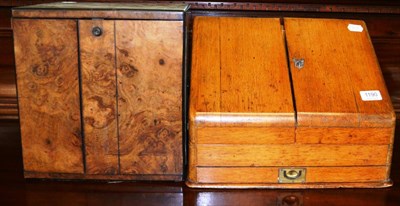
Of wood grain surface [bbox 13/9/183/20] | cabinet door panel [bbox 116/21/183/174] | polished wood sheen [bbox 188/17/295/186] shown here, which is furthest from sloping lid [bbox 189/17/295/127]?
wood grain surface [bbox 13/9/183/20]

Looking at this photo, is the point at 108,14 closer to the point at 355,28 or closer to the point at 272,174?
the point at 272,174

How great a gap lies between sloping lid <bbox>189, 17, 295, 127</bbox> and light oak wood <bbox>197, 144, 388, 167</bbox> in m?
0.10

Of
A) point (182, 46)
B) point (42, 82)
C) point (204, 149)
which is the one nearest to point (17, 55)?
point (42, 82)

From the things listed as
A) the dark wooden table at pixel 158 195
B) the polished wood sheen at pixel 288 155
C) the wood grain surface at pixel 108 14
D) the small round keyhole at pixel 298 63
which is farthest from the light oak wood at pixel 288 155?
the wood grain surface at pixel 108 14

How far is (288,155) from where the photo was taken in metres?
1.67

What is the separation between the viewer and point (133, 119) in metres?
1.71

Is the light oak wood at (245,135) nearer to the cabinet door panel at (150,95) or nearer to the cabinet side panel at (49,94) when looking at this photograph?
the cabinet door panel at (150,95)

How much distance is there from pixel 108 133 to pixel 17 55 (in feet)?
1.39

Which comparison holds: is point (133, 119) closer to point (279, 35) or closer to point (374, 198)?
point (279, 35)

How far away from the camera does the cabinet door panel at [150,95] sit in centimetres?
164

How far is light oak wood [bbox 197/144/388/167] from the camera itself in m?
1.66

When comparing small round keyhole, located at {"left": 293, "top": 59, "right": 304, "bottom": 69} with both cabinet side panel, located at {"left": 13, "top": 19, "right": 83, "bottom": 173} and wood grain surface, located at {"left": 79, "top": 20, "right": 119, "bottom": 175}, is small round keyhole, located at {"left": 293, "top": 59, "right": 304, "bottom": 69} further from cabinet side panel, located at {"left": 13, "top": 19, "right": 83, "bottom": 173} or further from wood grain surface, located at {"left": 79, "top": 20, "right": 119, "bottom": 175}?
cabinet side panel, located at {"left": 13, "top": 19, "right": 83, "bottom": 173}

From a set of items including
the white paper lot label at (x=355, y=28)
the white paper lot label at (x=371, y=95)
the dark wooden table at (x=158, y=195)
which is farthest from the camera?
the white paper lot label at (x=355, y=28)

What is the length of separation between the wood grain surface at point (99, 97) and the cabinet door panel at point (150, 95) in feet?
0.09
